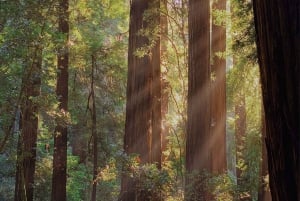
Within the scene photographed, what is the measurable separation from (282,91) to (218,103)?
1106cm

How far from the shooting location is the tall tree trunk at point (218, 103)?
13.3 metres

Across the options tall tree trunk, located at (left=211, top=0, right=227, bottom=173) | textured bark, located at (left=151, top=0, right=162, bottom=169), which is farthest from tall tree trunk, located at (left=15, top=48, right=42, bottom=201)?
tall tree trunk, located at (left=211, top=0, right=227, bottom=173)

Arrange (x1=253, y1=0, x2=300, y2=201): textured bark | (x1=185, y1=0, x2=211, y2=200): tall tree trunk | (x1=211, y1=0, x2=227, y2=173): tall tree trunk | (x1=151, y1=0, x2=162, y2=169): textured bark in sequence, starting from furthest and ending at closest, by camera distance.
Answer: (x1=211, y1=0, x2=227, y2=173): tall tree trunk
(x1=151, y1=0, x2=162, y2=169): textured bark
(x1=185, y1=0, x2=211, y2=200): tall tree trunk
(x1=253, y1=0, x2=300, y2=201): textured bark

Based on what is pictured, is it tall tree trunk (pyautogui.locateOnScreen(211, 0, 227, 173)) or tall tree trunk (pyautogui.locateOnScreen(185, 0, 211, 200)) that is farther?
tall tree trunk (pyautogui.locateOnScreen(211, 0, 227, 173))

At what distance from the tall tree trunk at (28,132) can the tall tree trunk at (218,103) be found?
5.11m

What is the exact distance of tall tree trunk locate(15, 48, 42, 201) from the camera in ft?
32.0

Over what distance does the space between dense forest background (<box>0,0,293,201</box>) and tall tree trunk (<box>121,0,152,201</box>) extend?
3 centimetres

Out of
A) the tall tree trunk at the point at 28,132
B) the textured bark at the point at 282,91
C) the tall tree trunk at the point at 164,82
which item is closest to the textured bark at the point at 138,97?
the tall tree trunk at the point at 28,132

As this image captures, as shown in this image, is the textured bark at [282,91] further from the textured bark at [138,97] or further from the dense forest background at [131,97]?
the textured bark at [138,97]

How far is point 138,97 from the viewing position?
1120 cm

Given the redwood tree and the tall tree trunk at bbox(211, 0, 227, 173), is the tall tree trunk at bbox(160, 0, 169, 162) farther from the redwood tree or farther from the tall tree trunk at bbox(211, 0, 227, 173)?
the redwood tree

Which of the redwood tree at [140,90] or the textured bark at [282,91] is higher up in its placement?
the redwood tree at [140,90]

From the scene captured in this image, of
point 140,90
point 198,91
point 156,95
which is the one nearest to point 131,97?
point 140,90

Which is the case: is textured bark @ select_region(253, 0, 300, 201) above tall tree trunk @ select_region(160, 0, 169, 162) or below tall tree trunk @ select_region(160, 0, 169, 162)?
below
